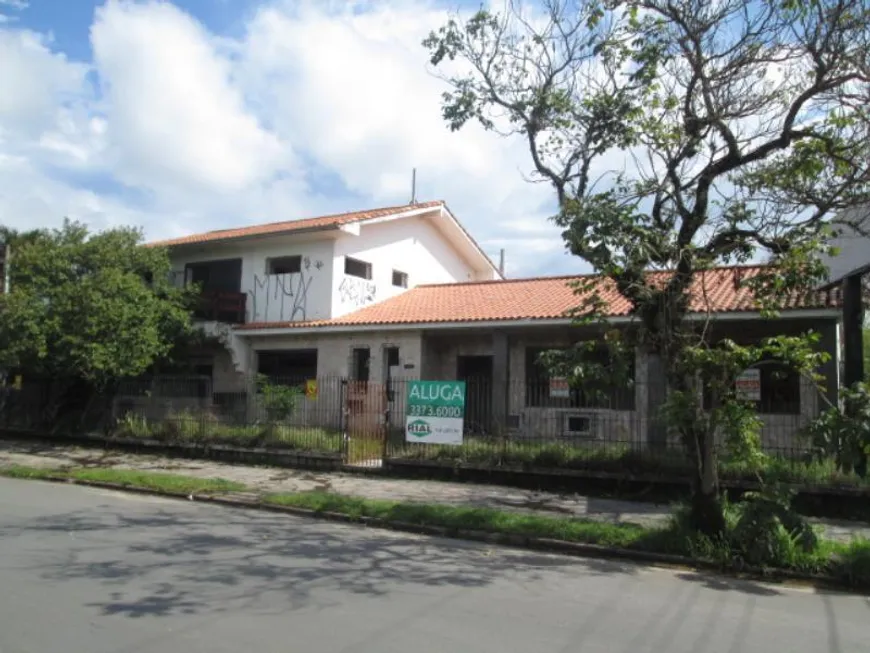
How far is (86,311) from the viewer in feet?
56.0

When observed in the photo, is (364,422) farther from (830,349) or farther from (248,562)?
(830,349)

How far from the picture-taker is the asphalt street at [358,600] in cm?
466

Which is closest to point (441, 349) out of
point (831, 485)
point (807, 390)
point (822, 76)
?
point (807, 390)

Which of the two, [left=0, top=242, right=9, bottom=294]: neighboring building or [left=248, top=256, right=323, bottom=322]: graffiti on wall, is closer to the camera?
[left=0, top=242, right=9, bottom=294]: neighboring building

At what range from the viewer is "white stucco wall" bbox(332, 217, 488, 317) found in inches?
800

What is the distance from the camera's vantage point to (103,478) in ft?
42.8

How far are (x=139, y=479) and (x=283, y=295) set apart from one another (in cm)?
871

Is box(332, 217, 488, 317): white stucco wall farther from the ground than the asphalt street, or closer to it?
farther from the ground

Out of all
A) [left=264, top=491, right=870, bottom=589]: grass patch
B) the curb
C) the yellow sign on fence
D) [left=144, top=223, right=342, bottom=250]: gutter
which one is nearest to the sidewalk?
[left=264, top=491, right=870, bottom=589]: grass patch

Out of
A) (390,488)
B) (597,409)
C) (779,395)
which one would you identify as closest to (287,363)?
(390,488)

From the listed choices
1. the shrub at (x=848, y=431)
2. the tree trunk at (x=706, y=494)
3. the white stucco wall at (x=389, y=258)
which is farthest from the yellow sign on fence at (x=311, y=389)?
the shrub at (x=848, y=431)

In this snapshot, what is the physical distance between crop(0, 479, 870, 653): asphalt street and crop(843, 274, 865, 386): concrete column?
283 inches

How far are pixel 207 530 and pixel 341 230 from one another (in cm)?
→ 1179

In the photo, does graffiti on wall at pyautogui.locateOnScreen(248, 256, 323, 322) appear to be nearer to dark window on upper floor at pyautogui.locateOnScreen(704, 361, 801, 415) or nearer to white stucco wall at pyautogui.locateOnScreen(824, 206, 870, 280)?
dark window on upper floor at pyautogui.locateOnScreen(704, 361, 801, 415)
